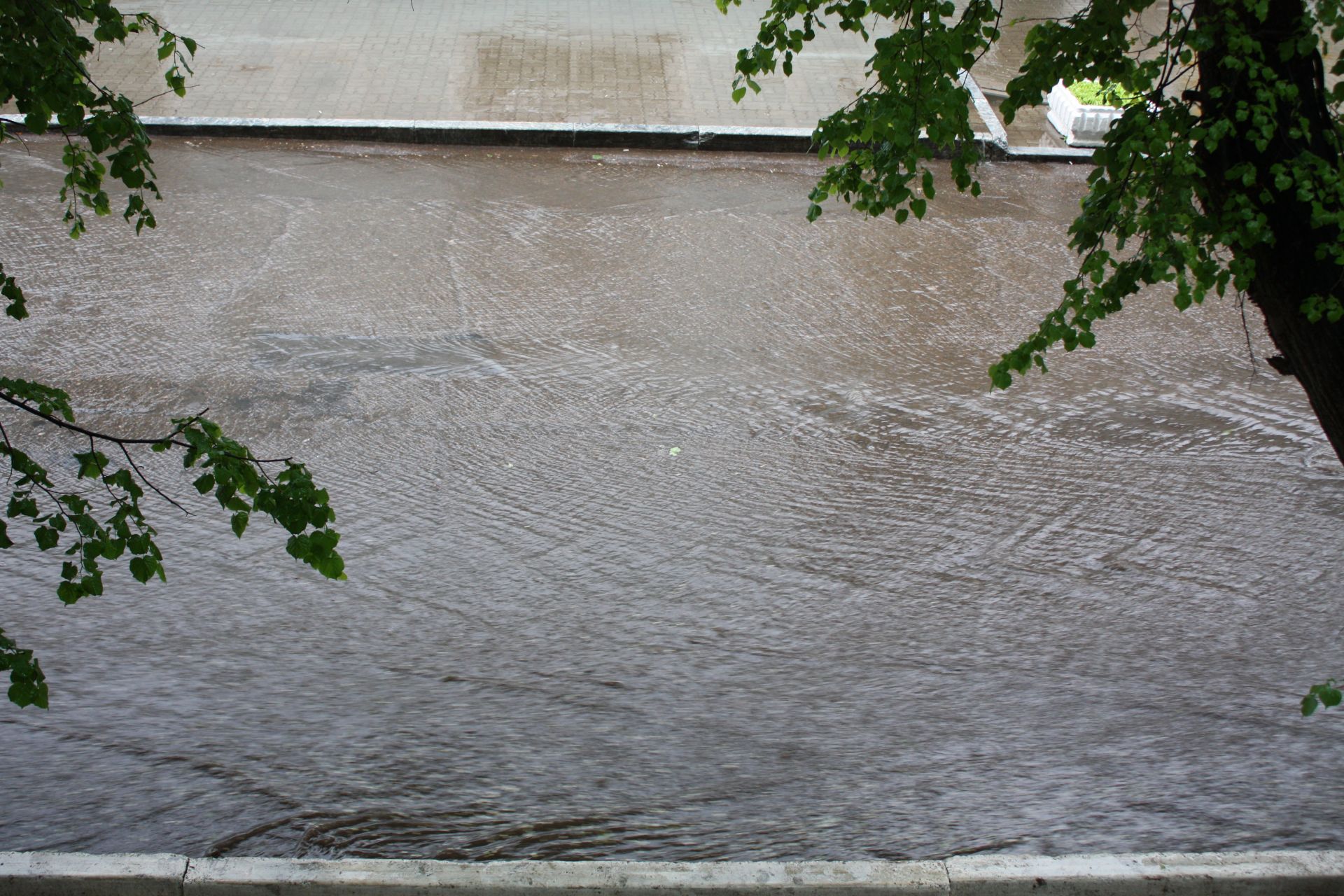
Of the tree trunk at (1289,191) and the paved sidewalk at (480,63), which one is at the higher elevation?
the paved sidewalk at (480,63)

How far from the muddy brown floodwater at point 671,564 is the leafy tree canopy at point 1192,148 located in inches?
78.0

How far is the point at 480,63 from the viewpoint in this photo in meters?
13.6

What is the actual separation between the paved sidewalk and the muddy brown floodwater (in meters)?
3.00

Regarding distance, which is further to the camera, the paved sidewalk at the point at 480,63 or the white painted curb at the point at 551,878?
the paved sidewalk at the point at 480,63

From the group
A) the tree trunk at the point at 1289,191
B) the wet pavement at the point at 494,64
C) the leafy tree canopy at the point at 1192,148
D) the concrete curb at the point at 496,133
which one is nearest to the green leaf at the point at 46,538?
the leafy tree canopy at the point at 1192,148

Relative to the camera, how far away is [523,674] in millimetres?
5230

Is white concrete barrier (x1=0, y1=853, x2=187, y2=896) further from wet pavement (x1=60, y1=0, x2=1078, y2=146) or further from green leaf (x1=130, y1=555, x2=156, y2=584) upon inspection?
wet pavement (x1=60, y1=0, x2=1078, y2=146)

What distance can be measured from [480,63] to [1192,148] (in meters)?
11.6

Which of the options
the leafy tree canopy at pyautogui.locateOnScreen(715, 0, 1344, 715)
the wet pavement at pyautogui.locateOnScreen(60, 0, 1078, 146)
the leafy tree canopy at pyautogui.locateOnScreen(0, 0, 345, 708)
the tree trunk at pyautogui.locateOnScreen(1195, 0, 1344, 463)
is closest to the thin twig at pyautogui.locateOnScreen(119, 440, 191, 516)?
the leafy tree canopy at pyautogui.locateOnScreen(0, 0, 345, 708)

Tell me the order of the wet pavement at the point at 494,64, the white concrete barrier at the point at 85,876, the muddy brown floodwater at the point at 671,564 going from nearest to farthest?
1. the white concrete barrier at the point at 85,876
2. the muddy brown floodwater at the point at 671,564
3. the wet pavement at the point at 494,64

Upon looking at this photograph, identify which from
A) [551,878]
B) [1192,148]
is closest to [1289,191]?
[1192,148]

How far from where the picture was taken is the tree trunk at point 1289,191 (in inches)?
123

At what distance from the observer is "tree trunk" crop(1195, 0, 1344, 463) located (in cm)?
313

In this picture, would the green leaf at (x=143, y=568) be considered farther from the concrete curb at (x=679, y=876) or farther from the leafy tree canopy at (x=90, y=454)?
the concrete curb at (x=679, y=876)
